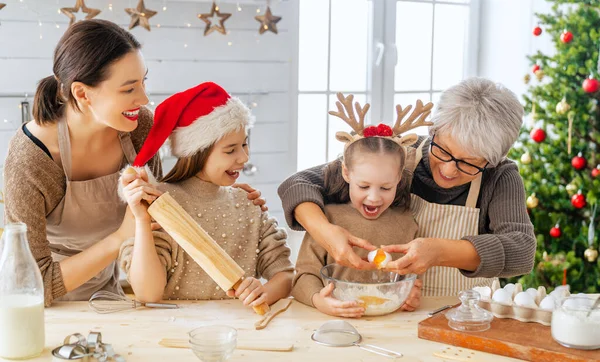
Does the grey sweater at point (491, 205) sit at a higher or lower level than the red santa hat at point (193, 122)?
lower

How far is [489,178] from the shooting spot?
7.42ft

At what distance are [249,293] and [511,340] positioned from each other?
2.22 feet

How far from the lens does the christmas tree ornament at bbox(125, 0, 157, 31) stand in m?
3.69

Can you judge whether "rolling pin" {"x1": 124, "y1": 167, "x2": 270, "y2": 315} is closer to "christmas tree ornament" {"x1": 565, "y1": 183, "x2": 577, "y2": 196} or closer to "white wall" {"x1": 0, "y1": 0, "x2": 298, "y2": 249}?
"white wall" {"x1": 0, "y1": 0, "x2": 298, "y2": 249}

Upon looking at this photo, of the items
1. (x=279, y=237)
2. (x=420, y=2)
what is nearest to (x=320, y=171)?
(x=279, y=237)

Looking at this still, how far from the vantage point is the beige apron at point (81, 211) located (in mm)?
2186

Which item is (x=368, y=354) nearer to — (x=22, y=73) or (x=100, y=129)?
(x=100, y=129)

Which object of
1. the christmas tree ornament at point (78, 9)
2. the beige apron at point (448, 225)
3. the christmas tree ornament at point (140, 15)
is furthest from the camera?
the christmas tree ornament at point (140, 15)

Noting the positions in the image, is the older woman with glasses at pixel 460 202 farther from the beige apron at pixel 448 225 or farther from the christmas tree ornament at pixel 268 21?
the christmas tree ornament at pixel 268 21

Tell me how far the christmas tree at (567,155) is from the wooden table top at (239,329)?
7.63 ft

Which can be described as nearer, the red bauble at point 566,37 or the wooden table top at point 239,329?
the wooden table top at point 239,329

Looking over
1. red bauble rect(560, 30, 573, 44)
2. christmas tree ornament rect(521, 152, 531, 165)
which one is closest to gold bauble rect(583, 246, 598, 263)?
christmas tree ornament rect(521, 152, 531, 165)

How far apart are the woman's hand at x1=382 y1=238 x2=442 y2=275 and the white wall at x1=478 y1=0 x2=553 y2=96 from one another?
10.7 feet

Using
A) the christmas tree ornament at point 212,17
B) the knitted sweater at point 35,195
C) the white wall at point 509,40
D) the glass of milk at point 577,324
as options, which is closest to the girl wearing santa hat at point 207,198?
the knitted sweater at point 35,195
